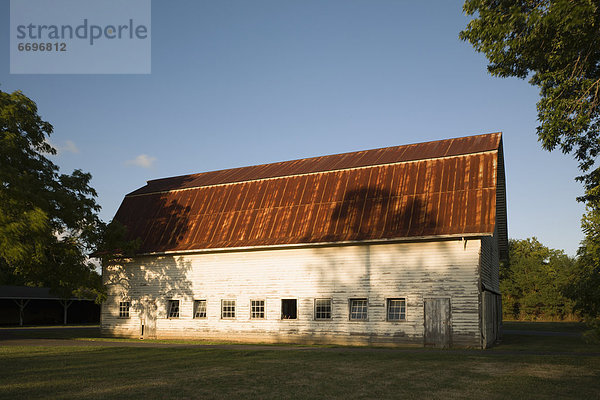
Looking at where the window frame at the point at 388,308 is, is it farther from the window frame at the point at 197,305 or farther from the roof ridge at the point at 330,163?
the window frame at the point at 197,305

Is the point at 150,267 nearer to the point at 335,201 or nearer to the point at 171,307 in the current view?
the point at 171,307

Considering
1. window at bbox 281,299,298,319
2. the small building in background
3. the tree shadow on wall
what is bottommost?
the small building in background

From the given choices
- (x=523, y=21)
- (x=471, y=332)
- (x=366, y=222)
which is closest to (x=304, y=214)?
(x=366, y=222)

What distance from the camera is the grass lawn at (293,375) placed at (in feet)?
36.5

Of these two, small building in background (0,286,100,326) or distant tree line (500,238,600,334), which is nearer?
small building in background (0,286,100,326)

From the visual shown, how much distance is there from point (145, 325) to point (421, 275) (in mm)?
16712

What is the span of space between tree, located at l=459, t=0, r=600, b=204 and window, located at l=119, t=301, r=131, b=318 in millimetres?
25033

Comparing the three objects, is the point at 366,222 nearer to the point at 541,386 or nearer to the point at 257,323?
the point at 257,323

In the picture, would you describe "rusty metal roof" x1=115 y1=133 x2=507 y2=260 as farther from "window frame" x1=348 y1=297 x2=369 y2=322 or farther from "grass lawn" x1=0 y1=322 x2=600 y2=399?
"grass lawn" x1=0 y1=322 x2=600 y2=399

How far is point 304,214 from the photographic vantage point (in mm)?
27734

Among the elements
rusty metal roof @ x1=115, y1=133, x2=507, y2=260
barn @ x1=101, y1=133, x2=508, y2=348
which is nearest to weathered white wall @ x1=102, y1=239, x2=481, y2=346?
barn @ x1=101, y1=133, x2=508, y2=348

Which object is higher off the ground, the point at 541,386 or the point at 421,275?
the point at 421,275

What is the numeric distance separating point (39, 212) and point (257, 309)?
1176 centimetres

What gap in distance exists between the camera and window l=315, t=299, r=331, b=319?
25594mm
